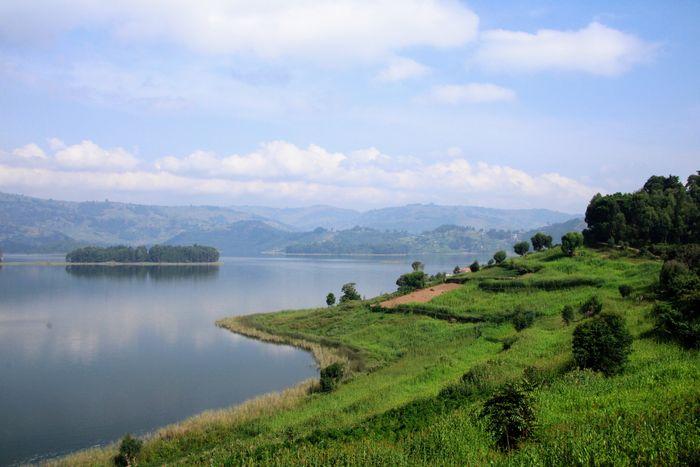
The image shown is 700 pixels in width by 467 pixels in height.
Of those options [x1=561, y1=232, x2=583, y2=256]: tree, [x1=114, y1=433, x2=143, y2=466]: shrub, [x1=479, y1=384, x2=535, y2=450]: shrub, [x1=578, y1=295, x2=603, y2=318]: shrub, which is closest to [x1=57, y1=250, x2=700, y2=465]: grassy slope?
[x1=479, y1=384, x2=535, y2=450]: shrub

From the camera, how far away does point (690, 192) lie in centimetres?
6256

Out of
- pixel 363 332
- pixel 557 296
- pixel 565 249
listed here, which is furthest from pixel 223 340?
pixel 565 249

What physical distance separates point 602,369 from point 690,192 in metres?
53.8

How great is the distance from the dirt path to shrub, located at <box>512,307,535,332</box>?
49.8 feet

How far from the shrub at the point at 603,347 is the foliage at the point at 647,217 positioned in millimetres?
39631

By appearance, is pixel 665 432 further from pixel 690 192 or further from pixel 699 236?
pixel 690 192

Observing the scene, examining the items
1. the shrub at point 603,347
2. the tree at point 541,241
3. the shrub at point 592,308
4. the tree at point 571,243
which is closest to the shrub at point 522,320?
the shrub at point 592,308

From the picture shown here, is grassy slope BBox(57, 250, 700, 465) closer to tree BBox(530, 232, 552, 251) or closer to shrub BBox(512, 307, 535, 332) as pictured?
shrub BBox(512, 307, 535, 332)

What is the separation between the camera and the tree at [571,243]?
59.1 metres

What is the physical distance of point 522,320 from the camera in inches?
1577

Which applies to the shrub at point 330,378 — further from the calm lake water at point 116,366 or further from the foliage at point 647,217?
the foliage at point 647,217

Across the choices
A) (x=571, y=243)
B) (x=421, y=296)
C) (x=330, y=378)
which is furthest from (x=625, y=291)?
(x=330, y=378)

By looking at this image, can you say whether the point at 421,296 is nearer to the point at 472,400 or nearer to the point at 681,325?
the point at 681,325

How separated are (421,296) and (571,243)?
19.1 meters
